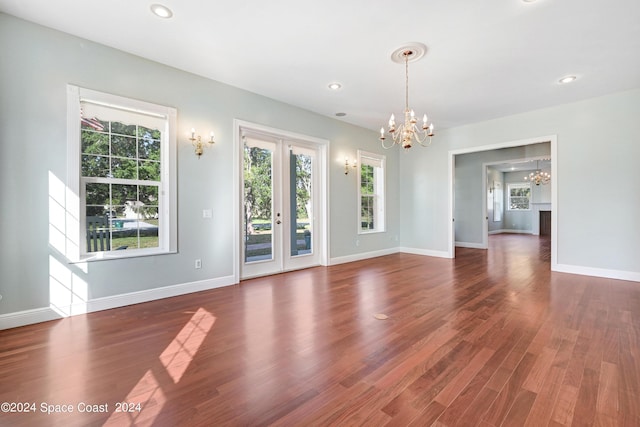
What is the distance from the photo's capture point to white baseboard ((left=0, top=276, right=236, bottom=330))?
2865 millimetres

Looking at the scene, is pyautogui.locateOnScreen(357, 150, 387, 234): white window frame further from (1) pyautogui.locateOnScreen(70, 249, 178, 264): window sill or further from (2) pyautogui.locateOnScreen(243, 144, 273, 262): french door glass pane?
(1) pyautogui.locateOnScreen(70, 249, 178, 264): window sill

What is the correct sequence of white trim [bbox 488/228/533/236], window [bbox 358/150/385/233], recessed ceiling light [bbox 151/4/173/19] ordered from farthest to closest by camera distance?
1. white trim [bbox 488/228/533/236]
2. window [bbox 358/150/385/233]
3. recessed ceiling light [bbox 151/4/173/19]

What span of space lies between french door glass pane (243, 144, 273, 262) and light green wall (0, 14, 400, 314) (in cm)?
46

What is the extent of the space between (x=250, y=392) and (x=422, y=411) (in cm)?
Result: 105

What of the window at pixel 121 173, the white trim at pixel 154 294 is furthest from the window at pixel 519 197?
the window at pixel 121 173

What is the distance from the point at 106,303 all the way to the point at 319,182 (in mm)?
3961

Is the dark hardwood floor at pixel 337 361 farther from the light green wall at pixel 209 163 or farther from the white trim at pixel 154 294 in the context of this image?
the light green wall at pixel 209 163

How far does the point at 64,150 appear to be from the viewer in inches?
122

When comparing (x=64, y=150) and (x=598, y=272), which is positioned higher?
(x=64, y=150)

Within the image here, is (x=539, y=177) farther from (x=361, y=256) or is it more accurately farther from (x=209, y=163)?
(x=209, y=163)

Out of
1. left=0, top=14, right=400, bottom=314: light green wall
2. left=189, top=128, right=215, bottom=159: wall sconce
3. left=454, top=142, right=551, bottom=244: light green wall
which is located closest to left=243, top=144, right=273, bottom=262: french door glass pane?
left=0, top=14, right=400, bottom=314: light green wall

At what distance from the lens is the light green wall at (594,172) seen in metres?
4.57

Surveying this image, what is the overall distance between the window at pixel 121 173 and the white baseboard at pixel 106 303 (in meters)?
0.51

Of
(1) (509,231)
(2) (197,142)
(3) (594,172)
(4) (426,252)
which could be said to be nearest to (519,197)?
(1) (509,231)
